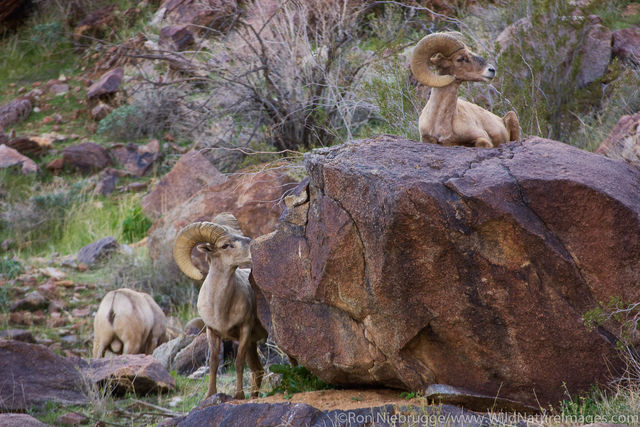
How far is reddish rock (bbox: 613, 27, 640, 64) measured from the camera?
13461 millimetres

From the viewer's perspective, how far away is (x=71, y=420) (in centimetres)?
801

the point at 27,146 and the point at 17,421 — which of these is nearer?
the point at 17,421

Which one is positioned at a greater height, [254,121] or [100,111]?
[254,121]

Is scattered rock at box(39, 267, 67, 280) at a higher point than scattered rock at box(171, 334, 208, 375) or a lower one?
lower

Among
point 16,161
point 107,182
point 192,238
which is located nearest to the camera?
point 192,238

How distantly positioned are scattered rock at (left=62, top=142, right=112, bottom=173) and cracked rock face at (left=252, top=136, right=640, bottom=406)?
14.5 metres

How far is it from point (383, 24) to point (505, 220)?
11.5 m

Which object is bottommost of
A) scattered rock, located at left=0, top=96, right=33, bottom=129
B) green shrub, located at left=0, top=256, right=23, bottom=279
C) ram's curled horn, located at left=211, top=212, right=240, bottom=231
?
green shrub, located at left=0, top=256, right=23, bottom=279

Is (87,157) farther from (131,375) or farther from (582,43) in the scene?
(582,43)

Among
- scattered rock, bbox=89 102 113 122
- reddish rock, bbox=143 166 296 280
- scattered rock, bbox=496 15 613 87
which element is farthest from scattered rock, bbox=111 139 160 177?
scattered rock, bbox=496 15 613 87

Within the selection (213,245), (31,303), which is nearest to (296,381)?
(213,245)

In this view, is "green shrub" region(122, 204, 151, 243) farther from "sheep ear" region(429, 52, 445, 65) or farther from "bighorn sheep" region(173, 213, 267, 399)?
"sheep ear" region(429, 52, 445, 65)

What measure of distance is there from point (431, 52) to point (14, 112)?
58.3ft

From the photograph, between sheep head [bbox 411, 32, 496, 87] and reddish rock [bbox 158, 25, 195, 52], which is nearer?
sheep head [bbox 411, 32, 496, 87]
